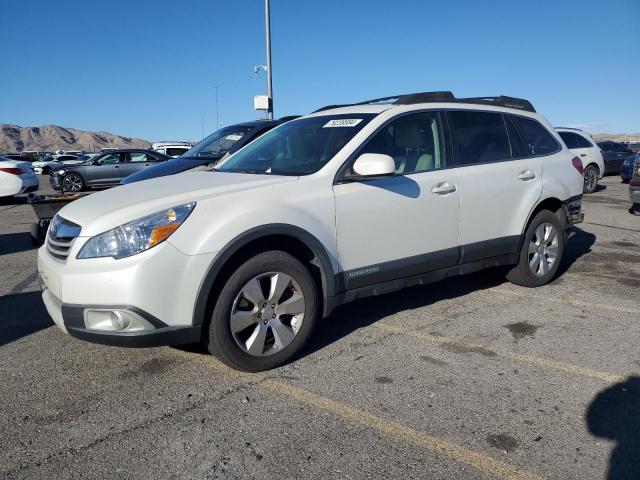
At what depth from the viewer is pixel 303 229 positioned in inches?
141

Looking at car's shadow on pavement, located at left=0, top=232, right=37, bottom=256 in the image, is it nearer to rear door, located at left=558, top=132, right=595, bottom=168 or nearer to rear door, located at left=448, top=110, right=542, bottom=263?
rear door, located at left=448, top=110, right=542, bottom=263

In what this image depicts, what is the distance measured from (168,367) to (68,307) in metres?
0.82

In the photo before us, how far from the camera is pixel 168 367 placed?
3652 millimetres

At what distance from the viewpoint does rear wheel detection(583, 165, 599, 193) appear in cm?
1532

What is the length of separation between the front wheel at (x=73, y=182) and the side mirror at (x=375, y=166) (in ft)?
56.8

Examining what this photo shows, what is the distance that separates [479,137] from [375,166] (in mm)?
1688

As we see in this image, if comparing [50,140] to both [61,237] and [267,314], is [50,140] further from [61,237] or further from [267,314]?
[267,314]

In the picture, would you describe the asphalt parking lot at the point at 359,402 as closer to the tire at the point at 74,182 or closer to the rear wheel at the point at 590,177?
the rear wheel at the point at 590,177

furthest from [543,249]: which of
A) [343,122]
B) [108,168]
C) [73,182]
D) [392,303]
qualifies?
[108,168]

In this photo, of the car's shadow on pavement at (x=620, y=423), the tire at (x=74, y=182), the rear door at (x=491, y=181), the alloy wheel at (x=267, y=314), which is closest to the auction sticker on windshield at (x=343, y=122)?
the rear door at (x=491, y=181)

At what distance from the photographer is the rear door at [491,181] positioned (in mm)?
4637

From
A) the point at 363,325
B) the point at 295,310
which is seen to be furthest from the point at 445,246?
the point at 295,310

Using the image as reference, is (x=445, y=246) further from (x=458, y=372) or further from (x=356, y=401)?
(x=356, y=401)

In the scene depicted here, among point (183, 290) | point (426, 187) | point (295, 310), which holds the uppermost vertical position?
point (426, 187)
